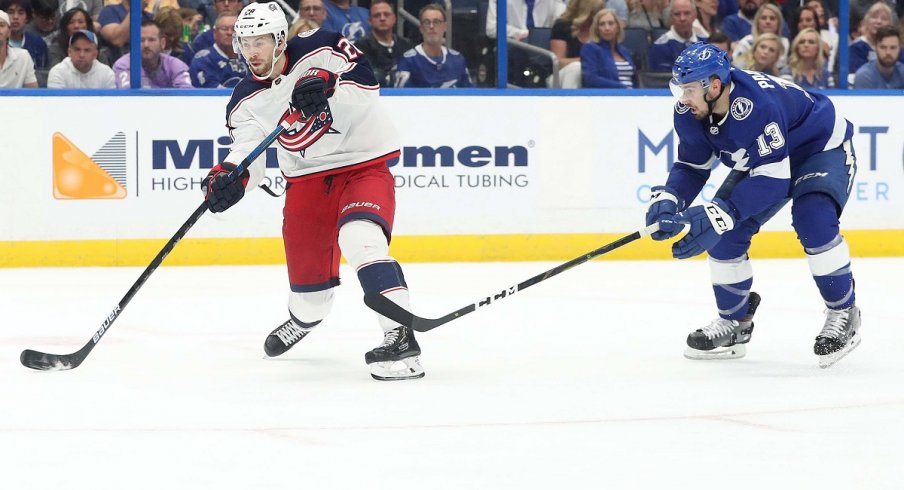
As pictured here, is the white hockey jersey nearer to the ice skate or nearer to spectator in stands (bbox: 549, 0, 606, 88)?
the ice skate

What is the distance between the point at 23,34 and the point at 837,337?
14.2ft

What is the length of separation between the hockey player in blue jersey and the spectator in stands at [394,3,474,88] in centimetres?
305

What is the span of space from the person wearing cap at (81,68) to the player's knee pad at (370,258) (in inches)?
132

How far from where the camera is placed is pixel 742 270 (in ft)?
14.0

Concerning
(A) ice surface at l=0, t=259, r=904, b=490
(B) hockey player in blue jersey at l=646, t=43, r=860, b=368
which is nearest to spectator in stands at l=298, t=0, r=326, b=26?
(A) ice surface at l=0, t=259, r=904, b=490

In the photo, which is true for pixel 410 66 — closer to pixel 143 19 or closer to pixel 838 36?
pixel 143 19

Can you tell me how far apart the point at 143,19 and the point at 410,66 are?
1.31m

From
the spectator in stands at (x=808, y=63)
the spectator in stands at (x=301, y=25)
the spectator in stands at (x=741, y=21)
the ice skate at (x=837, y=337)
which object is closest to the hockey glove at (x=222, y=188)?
the ice skate at (x=837, y=337)

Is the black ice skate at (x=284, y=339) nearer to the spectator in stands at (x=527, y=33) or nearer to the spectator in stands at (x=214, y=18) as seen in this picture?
the spectator in stands at (x=214, y=18)

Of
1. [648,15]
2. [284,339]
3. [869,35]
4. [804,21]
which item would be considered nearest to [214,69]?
[648,15]

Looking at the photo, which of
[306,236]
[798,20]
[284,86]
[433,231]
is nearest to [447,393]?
[306,236]

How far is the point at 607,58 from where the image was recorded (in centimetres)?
729

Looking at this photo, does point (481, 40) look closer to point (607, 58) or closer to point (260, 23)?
point (607, 58)

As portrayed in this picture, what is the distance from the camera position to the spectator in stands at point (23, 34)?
6711 millimetres
